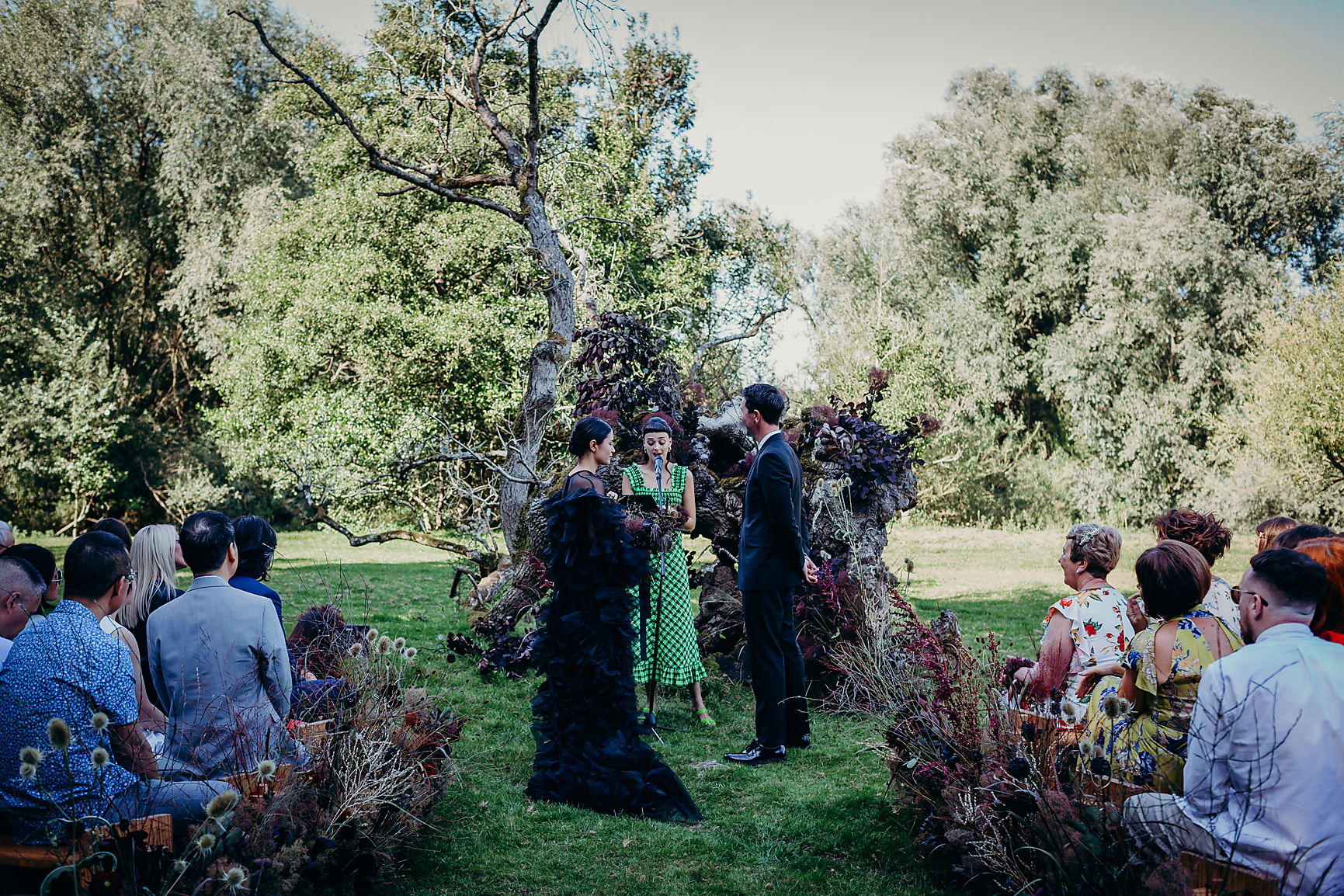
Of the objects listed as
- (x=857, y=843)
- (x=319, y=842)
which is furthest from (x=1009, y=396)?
(x=319, y=842)

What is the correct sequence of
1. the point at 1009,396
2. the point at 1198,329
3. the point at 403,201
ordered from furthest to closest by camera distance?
the point at 1009,396 → the point at 1198,329 → the point at 403,201

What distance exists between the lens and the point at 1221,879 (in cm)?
246

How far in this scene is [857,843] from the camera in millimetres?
4137

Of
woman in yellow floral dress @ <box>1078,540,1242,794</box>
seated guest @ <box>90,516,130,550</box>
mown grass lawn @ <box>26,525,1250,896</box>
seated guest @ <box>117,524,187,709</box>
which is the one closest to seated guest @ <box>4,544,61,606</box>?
seated guest @ <box>90,516,130,550</box>

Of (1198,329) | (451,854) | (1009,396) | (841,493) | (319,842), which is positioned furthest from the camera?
(1009,396)

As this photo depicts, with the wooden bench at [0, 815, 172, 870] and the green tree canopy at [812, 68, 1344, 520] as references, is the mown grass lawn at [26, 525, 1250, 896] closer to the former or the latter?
the wooden bench at [0, 815, 172, 870]

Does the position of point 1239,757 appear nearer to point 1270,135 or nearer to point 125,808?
point 125,808

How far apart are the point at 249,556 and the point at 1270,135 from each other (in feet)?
88.6

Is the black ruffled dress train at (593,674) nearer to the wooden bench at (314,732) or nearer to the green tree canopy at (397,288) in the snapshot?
the wooden bench at (314,732)

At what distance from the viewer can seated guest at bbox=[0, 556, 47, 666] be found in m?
3.38

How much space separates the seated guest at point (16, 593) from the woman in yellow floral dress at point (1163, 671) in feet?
13.3

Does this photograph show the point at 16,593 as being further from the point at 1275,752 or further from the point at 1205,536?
the point at 1205,536

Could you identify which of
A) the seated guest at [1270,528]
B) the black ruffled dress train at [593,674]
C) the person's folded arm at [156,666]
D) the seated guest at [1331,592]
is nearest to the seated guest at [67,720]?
the person's folded arm at [156,666]

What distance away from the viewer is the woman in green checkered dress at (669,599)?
620 cm
